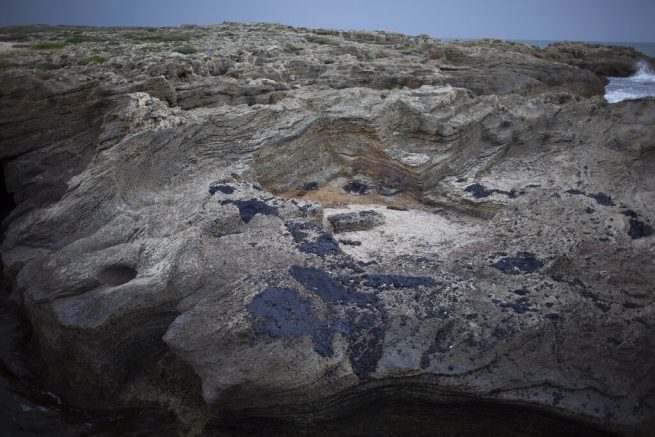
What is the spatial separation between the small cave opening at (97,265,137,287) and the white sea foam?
29.2 m

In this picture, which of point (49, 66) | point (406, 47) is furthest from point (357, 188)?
point (406, 47)

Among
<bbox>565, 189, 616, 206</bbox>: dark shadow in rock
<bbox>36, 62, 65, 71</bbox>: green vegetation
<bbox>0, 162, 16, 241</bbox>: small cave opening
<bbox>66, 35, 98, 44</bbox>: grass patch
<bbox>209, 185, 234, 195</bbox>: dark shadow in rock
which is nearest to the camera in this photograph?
<bbox>565, 189, 616, 206</bbox>: dark shadow in rock

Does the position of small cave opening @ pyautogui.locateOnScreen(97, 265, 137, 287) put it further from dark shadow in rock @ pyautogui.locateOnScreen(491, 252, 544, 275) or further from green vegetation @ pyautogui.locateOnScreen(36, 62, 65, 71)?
green vegetation @ pyautogui.locateOnScreen(36, 62, 65, 71)

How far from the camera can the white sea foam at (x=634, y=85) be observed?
32.2m

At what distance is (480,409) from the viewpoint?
28.2ft

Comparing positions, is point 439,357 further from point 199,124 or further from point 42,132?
point 42,132

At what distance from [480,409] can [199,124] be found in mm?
10171

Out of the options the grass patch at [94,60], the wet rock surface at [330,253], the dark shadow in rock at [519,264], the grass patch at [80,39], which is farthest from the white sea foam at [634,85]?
the grass patch at [80,39]

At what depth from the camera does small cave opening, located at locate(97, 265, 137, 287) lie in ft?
34.2

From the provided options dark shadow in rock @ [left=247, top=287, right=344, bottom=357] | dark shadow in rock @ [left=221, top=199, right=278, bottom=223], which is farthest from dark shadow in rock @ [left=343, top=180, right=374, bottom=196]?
dark shadow in rock @ [left=247, top=287, right=344, bottom=357]

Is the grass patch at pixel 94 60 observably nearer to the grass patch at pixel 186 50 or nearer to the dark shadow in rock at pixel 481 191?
the grass patch at pixel 186 50

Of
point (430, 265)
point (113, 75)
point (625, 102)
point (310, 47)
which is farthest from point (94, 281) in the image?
point (310, 47)

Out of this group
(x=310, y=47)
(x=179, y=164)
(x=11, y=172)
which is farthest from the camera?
(x=310, y=47)

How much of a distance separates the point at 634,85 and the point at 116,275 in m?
38.3
